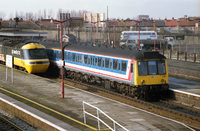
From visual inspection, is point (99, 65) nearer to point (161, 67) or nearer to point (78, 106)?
point (161, 67)

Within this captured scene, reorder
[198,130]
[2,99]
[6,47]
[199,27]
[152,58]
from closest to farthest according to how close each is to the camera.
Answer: [198,130]
[2,99]
[152,58]
[6,47]
[199,27]

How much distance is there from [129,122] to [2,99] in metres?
9.01

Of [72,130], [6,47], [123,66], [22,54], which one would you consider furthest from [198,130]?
[6,47]

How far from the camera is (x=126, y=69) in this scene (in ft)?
75.0

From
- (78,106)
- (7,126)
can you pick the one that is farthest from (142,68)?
(7,126)

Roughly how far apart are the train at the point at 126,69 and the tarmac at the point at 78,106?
8.21ft

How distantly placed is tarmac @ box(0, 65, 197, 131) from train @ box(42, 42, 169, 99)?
2503 millimetres

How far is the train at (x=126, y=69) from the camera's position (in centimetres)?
2202

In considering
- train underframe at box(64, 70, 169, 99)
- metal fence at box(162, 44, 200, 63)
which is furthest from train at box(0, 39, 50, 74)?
metal fence at box(162, 44, 200, 63)

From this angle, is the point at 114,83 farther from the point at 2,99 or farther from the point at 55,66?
the point at 55,66

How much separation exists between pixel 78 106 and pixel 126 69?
18.8ft

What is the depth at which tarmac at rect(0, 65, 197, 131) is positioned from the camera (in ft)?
48.7

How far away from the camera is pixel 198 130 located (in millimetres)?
14930

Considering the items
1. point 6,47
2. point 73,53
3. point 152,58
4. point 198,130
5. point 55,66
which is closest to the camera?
point 198,130
